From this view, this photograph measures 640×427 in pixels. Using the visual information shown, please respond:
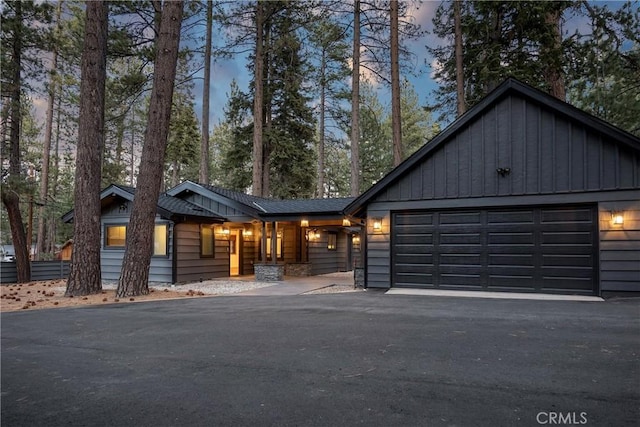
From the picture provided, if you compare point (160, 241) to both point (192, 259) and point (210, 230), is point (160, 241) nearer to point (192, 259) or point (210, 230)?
point (192, 259)

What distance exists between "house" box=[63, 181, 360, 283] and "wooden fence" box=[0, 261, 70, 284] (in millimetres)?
2000

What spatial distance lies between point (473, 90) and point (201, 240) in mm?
12319

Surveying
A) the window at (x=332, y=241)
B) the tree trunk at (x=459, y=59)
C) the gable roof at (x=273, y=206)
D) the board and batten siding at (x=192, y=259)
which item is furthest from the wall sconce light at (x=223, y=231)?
the tree trunk at (x=459, y=59)

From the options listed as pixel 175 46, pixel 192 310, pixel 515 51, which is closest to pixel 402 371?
pixel 192 310

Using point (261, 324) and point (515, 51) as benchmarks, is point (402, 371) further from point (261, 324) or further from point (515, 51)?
point (515, 51)

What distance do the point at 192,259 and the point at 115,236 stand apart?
9.82 feet

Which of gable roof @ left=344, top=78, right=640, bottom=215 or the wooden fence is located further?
the wooden fence

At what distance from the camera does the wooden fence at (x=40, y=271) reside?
1366cm

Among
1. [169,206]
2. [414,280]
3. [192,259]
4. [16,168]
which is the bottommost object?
[414,280]

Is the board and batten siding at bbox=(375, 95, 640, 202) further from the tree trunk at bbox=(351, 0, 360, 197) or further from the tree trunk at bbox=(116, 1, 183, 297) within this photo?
the tree trunk at bbox=(351, 0, 360, 197)

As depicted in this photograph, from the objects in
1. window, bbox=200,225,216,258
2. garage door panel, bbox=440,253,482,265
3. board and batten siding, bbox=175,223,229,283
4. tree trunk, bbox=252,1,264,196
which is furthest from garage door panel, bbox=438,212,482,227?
tree trunk, bbox=252,1,264,196

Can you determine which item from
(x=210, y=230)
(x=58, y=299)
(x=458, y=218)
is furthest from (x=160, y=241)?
(x=458, y=218)

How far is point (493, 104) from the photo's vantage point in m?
9.67

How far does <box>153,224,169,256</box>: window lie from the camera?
43.8ft
